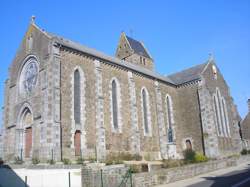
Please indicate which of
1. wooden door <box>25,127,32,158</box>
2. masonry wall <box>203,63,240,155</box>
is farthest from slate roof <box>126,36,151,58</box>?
wooden door <box>25,127,32,158</box>

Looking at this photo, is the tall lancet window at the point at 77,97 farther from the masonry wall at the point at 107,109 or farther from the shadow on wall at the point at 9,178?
the shadow on wall at the point at 9,178

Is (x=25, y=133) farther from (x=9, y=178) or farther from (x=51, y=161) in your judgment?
(x=9, y=178)

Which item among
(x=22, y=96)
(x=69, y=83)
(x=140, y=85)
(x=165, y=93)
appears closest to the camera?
(x=69, y=83)

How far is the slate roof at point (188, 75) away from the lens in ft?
126

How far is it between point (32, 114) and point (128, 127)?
10066 millimetres

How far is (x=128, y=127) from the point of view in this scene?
1170 inches

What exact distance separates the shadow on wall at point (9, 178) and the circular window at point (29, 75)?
927cm

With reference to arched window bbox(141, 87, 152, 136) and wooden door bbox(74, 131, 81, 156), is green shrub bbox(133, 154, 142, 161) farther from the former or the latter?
wooden door bbox(74, 131, 81, 156)

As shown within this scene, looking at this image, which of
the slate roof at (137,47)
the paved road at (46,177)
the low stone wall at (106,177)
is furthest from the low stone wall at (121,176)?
the slate roof at (137,47)

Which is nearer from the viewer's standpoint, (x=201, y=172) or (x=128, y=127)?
(x=201, y=172)

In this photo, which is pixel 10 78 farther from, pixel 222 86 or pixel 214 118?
pixel 222 86

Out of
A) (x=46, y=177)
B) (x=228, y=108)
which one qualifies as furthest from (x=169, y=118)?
(x=46, y=177)

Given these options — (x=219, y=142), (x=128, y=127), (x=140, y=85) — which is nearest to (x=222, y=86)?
(x=219, y=142)

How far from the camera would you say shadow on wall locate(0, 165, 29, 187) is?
18.0 metres
